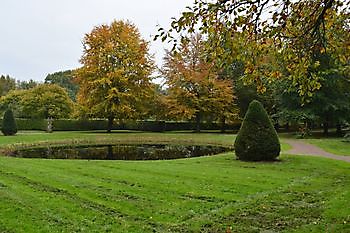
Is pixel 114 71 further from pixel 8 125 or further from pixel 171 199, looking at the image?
pixel 171 199

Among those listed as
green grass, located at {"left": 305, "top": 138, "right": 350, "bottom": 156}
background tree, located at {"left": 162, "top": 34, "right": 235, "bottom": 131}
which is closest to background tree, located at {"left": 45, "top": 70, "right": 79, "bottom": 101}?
background tree, located at {"left": 162, "top": 34, "right": 235, "bottom": 131}

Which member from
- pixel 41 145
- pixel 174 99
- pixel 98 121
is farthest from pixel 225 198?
pixel 98 121

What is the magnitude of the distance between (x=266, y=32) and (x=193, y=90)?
111 ft

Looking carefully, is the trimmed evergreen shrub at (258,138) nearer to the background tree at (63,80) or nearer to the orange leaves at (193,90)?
the orange leaves at (193,90)

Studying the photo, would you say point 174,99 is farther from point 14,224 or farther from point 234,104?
point 14,224

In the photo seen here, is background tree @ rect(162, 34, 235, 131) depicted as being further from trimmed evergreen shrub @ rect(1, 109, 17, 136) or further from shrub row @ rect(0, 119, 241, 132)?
trimmed evergreen shrub @ rect(1, 109, 17, 136)

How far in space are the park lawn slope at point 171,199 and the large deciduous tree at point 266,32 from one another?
2537mm

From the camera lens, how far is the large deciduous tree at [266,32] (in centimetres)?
603

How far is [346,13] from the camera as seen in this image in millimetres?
7637

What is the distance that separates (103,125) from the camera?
4803 centimetres

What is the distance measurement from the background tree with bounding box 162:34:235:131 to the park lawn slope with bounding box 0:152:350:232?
25097 mm

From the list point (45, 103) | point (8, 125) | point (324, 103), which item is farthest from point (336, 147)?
point (45, 103)

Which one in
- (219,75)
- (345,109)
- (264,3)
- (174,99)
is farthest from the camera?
(219,75)

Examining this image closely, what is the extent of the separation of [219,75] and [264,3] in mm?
37386
